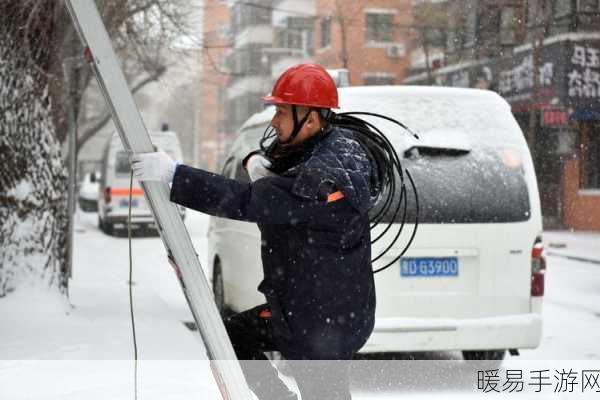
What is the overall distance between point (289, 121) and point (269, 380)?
→ 1.03 m

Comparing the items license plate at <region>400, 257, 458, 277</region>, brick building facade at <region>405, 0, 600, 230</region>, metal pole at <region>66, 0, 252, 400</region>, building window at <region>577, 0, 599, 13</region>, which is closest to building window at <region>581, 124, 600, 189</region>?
brick building facade at <region>405, 0, 600, 230</region>

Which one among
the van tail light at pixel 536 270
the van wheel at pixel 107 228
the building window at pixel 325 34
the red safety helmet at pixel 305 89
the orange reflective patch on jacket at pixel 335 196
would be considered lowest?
the van wheel at pixel 107 228

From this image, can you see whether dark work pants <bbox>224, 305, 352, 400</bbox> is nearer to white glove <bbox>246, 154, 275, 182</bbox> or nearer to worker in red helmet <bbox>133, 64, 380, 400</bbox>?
worker in red helmet <bbox>133, 64, 380, 400</bbox>

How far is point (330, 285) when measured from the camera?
3076mm

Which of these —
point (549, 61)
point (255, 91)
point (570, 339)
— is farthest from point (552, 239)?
point (255, 91)


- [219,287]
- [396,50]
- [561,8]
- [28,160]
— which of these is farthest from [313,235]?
[396,50]

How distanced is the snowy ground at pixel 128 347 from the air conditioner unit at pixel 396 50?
91.2 ft

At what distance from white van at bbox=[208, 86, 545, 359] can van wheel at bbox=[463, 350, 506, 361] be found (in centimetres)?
75

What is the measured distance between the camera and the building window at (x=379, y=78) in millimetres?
39500

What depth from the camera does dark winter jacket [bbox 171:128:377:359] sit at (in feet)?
9.68

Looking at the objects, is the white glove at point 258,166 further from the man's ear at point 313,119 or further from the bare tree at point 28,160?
the bare tree at point 28,160

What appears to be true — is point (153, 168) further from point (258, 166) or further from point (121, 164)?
point (121, 164)

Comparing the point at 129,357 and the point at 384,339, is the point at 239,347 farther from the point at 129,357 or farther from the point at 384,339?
the point at 129,357

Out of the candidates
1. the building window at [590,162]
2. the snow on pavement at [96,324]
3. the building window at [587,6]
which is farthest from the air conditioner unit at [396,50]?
the snow on pavement at [96,324]
